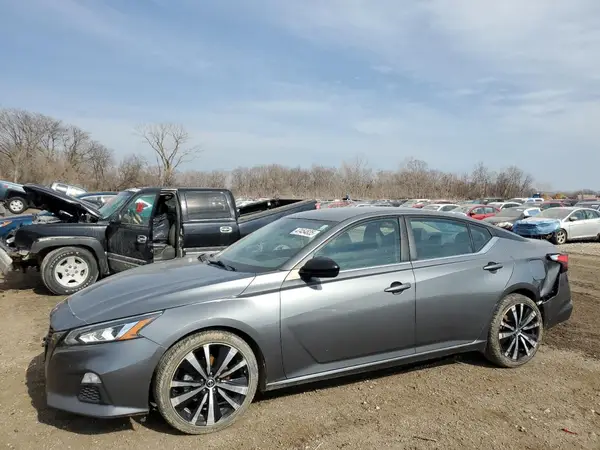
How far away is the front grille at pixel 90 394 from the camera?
3.03m

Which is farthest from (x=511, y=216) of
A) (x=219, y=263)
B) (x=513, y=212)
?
(x=219, y=263)

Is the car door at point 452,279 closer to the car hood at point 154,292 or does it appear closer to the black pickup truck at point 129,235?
the car hood at point 154,292

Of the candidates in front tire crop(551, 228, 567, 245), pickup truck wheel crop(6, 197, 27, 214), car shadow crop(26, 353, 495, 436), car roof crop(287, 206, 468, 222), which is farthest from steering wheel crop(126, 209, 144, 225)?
pickup truck wheel crop(6, 197, 27, 214)

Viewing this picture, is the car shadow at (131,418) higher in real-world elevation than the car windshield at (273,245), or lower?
lower

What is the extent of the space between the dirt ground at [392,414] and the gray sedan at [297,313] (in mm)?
237

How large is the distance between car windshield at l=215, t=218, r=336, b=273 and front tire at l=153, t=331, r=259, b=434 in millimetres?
688

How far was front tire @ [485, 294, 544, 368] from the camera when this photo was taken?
441cm

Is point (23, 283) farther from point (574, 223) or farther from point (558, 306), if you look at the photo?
point (574, 223)

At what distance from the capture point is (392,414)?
355 centimetres

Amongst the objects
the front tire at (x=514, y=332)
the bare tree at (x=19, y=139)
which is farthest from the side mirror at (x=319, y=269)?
the bare tree at (x=19, y=139)

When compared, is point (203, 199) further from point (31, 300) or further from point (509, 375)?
point (509, 375)

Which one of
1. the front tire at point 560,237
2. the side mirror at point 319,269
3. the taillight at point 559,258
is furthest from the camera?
the front tire at point 560,237

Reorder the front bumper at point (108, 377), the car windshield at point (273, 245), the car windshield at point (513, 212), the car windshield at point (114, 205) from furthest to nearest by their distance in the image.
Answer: the car windshield at point (513, 212)
the car windshield at point (114, 205)
the car windshield at point (273, 245)
the front bumper at point (108, 377)

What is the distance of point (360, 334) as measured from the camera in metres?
3.72
